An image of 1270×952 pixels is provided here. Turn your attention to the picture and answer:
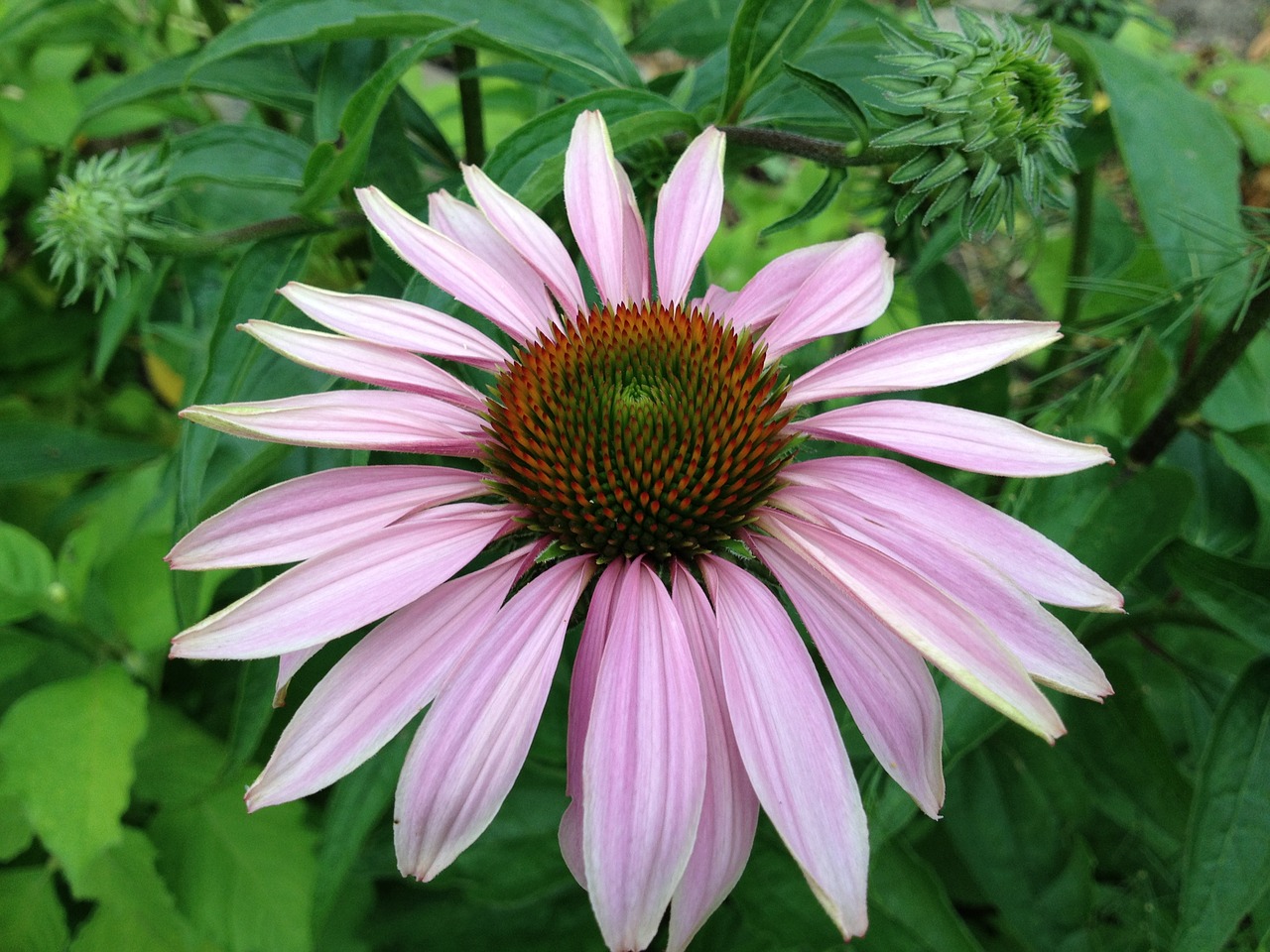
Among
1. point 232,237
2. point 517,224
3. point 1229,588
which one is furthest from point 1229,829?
point 232,237

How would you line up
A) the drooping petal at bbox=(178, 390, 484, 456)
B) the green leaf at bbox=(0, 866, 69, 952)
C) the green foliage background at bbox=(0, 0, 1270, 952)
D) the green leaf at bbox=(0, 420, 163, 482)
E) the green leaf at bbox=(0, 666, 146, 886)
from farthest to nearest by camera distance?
the green leaf at bbox=(0, 420, 163, 482), the green leaf at bbox=(0, 866, 69, 952), the green leaf at bbox=(0, 666, 146, 886), the green foliage background at bbox=(0, 0, 1270, 952), the drooping petal at bbox=(178, 390, 484, 456)

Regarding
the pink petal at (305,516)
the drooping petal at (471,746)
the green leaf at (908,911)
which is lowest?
the green leaf at (908,911)

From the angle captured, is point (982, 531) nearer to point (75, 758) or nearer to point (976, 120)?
point (976, 120)

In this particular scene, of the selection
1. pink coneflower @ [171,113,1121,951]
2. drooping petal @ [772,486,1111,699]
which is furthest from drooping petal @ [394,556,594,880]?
drooping petal @ [772,486,1111,699]

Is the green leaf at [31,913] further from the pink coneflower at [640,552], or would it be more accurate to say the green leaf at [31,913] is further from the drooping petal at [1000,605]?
the drooping petal at [1000,605]

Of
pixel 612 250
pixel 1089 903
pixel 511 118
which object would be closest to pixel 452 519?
pixel 612 250

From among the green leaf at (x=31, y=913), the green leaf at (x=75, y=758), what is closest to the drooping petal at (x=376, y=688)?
the green leaf at (x=75, y=758)

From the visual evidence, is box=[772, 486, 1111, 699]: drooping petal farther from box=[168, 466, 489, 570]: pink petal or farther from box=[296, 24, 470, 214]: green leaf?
box=[296, 24, 470, 214]: green leaf
